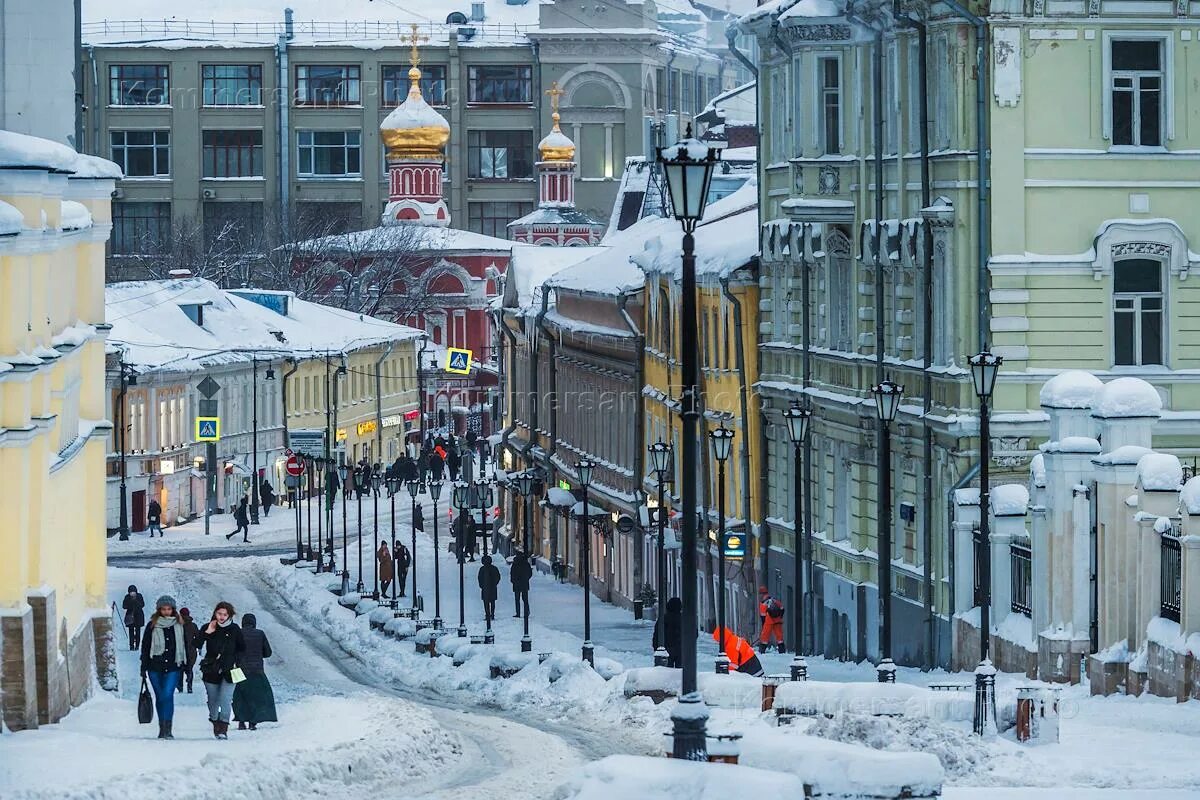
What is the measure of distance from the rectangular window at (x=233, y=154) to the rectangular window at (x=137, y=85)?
318cm

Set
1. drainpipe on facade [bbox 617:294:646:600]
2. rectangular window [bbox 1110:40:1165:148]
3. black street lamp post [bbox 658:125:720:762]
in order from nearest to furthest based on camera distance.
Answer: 1. black street lamp post [bbox 658:125:720:762]
2. rectangular window [bbox 1110:40:1165:148]
3. drainpipe on facade [bbox 617:294:646:600]

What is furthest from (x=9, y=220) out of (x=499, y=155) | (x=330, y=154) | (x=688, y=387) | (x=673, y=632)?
(x=499, y=155)

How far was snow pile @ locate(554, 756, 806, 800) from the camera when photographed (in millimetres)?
19047

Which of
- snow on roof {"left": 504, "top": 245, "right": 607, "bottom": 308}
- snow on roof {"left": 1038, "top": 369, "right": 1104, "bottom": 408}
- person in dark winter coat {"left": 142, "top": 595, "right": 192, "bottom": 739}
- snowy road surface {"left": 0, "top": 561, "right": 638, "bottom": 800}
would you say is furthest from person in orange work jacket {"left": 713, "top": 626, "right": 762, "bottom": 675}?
snow on roof {"left": 504, "top": 245, "right": 607, "bottom": 308}

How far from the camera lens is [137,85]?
492 feet

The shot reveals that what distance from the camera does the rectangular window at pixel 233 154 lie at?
15188 cm

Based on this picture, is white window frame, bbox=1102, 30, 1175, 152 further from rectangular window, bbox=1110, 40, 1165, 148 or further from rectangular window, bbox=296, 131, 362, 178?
rectangular window, bbox=296, 131, 362, 178

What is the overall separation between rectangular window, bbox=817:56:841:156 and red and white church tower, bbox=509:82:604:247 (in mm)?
82654

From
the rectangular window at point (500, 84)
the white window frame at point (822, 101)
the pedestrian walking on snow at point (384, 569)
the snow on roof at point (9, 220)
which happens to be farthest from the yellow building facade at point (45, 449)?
the rectangular window at point (500, 84)

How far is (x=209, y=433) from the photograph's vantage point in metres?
80.6

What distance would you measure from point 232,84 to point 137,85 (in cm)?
462

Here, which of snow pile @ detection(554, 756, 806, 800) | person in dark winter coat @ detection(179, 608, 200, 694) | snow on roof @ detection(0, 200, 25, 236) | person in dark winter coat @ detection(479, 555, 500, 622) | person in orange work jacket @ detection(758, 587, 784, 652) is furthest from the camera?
person in dark winter coat @ detection(479, 555, 500, 622)

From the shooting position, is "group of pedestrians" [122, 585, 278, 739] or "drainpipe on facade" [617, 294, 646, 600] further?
"drainpipe on facade" [617, 294, 646, 600]

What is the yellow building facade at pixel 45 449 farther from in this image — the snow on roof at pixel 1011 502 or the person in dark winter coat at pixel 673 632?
the snow on roof at pixel 1011 502
